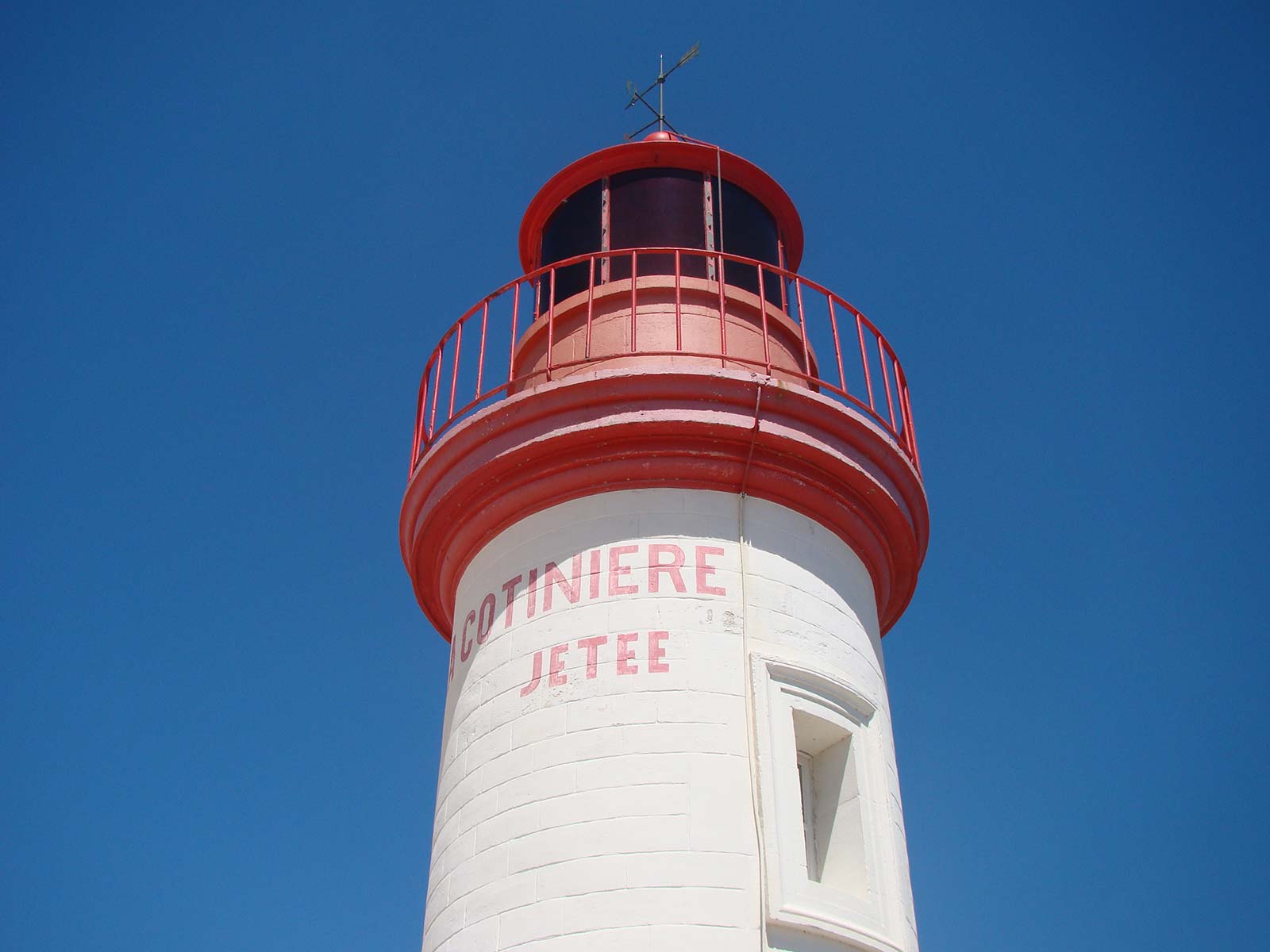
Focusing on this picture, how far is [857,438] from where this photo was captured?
8.78m

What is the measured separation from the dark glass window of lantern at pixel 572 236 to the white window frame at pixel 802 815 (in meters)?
3.99

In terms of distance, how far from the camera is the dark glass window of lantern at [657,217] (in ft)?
33.0

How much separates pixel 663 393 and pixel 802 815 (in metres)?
2.79

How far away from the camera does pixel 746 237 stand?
10.7m

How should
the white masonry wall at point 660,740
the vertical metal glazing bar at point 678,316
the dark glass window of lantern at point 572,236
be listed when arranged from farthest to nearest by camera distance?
the dark glass window of lantern at point 572,236 → the vertical metal glazing bar at point 678,316 → the white masonry wall at point 660,740

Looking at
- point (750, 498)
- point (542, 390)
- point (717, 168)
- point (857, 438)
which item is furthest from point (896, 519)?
point (717, 168)

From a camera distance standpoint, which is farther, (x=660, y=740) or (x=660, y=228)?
(x=660, y=228)

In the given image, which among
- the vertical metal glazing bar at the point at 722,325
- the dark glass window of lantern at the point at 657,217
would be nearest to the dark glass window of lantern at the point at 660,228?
the dark glass window of lantern at the point at 657,217

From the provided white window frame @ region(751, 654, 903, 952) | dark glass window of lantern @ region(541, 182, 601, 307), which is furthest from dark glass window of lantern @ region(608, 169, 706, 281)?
white window frame @ region(751, 654, 903, 952)

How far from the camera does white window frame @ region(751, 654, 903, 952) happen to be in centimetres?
689

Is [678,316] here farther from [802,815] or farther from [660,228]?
[802,815]

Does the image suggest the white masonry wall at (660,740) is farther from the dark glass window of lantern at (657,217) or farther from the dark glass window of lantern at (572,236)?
the dark glass window of lantern at (572,236)

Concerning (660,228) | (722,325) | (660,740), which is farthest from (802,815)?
(660,228)

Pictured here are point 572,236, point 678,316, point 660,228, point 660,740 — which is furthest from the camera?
point 572,236
